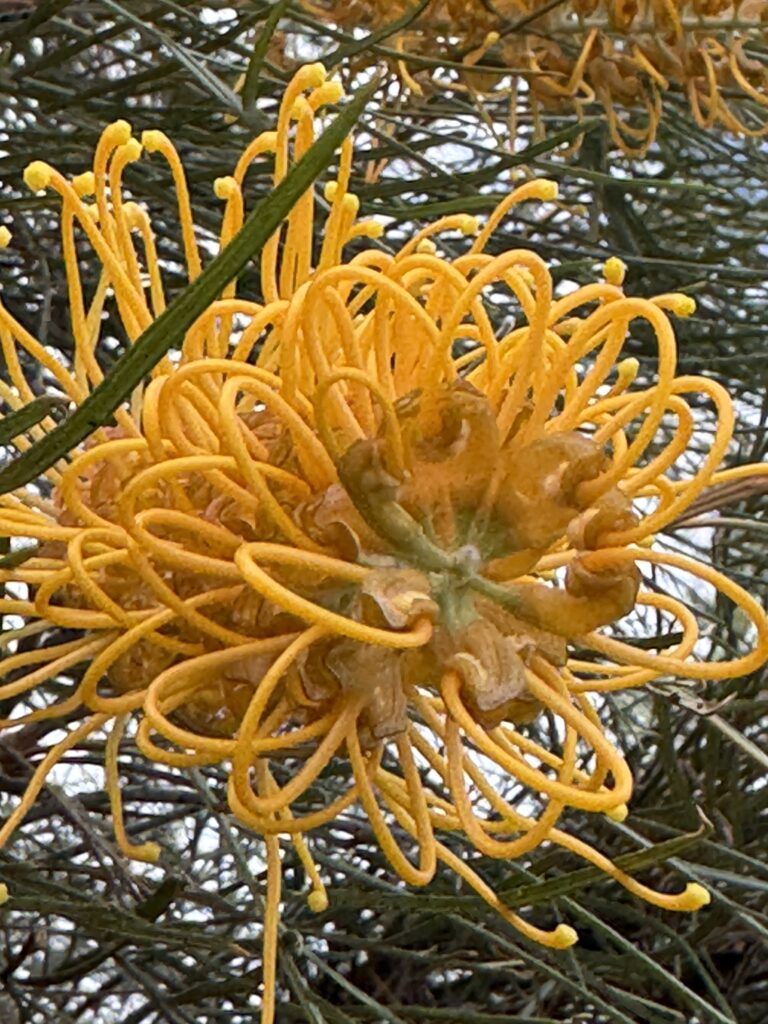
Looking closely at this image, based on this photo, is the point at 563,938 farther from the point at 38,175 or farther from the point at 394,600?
the point at 38,175

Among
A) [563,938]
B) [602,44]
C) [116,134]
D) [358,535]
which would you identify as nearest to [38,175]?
[116,134]

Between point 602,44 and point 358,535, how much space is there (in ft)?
1.78

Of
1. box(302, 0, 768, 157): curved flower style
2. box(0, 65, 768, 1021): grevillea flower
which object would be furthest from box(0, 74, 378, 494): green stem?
box(302, 0, 768, 157): curved flower style

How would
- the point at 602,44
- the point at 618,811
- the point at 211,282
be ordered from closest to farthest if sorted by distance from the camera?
the point at 211,282 < the point at 618,811 < the point at 602,44

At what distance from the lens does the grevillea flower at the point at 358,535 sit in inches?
14.6

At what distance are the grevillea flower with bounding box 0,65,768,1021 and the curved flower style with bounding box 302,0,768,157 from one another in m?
0.42

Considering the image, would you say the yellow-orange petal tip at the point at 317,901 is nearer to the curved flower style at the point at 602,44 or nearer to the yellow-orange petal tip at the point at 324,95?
the yellow-orange petal tip at the point at 324,95

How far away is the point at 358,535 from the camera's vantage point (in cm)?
39

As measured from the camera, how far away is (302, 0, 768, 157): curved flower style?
809 mm

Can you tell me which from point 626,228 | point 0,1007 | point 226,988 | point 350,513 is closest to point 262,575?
point 350,513

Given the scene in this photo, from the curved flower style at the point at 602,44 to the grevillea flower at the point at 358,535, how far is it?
0.42m

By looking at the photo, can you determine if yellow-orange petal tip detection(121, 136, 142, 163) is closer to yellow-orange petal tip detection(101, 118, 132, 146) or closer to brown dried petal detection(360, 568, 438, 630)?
yellow-orange petal tip detection(101, 118, 132, 146)

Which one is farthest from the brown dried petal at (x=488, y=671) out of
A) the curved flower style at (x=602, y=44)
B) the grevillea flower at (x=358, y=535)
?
the curved flower style at (x=602, y=44)

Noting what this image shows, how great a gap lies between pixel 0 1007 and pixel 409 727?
53 centimetres
